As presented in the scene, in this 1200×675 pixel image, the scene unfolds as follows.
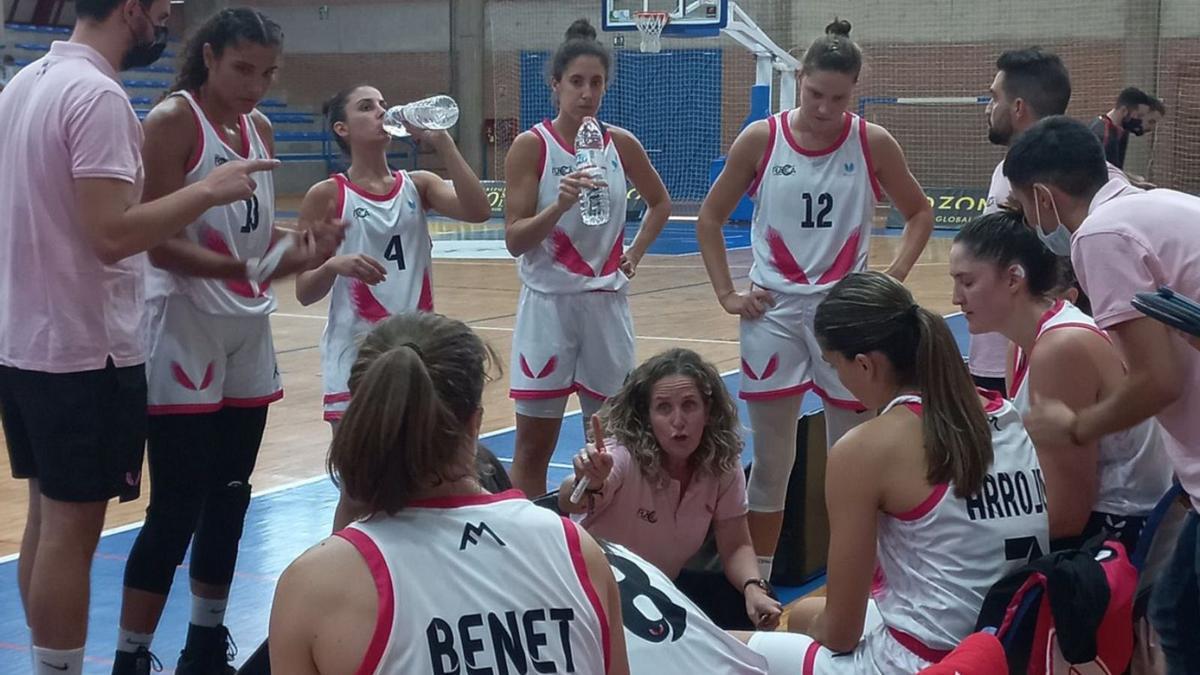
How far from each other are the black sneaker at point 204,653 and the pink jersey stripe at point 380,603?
2.04m

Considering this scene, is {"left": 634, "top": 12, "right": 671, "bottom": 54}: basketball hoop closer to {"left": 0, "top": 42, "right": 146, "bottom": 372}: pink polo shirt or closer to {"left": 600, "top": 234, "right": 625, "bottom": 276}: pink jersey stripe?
{"left": 600, "top": 234, "right": 625, "bottom": 276}: pink jersey stripe

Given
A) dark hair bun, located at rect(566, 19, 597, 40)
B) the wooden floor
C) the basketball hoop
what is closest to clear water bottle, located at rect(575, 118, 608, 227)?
dark hair bun, located at rect(566, 19, 597, 40)

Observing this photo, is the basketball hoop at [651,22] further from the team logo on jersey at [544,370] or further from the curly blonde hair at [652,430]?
the curly blonde hair at [652,430]

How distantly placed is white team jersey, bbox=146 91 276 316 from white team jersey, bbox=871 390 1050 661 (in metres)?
1.83

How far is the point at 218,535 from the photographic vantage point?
143 inches

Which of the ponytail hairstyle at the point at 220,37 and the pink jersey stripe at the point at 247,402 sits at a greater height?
the ponytail hairstyle at the point at 220,37

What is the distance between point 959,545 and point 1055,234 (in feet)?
3.17

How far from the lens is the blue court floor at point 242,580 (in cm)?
393

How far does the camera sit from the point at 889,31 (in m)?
19.0

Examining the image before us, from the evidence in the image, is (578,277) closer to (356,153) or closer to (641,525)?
(356,153)

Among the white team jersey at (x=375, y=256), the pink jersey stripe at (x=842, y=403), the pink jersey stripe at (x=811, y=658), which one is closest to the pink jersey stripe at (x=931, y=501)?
the pink jersey stripe at (x=811, y=658)

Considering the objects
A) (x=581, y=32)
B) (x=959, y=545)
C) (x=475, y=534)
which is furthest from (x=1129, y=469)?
(x=581, y=32)

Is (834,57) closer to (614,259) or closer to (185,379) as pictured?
(614,259)

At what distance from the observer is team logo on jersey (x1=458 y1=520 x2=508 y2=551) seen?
180 centimetres
